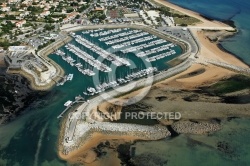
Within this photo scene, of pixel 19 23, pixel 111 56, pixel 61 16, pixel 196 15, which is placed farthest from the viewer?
pixel 196 15

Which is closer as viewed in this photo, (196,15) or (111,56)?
(111,56)

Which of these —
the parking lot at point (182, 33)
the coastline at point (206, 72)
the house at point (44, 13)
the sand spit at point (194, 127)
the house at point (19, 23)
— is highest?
the house at point (44, 13)

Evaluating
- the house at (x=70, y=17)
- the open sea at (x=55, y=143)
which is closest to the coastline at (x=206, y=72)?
the open sea at (x=55, y=143)

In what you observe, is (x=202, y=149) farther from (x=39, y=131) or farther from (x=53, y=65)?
(x=53, y=65)

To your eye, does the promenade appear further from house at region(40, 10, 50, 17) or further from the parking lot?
house at region(40, 10, 50, 17)

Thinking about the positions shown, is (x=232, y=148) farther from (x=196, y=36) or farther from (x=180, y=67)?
(x=196, y=36)

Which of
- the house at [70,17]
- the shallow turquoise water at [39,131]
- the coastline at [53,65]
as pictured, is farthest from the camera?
the house at [70,17]

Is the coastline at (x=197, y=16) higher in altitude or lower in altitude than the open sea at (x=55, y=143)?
higher

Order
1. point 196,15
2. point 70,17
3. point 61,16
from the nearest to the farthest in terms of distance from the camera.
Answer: point 70,17 → point 61,16 → point 196,15

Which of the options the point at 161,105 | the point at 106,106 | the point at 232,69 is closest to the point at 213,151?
the point at 161,105

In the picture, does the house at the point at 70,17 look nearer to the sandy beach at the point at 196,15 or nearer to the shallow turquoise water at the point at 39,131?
the shallow turquoise water at the point at 39,131

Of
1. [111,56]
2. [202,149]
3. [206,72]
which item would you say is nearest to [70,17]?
[111,56]
